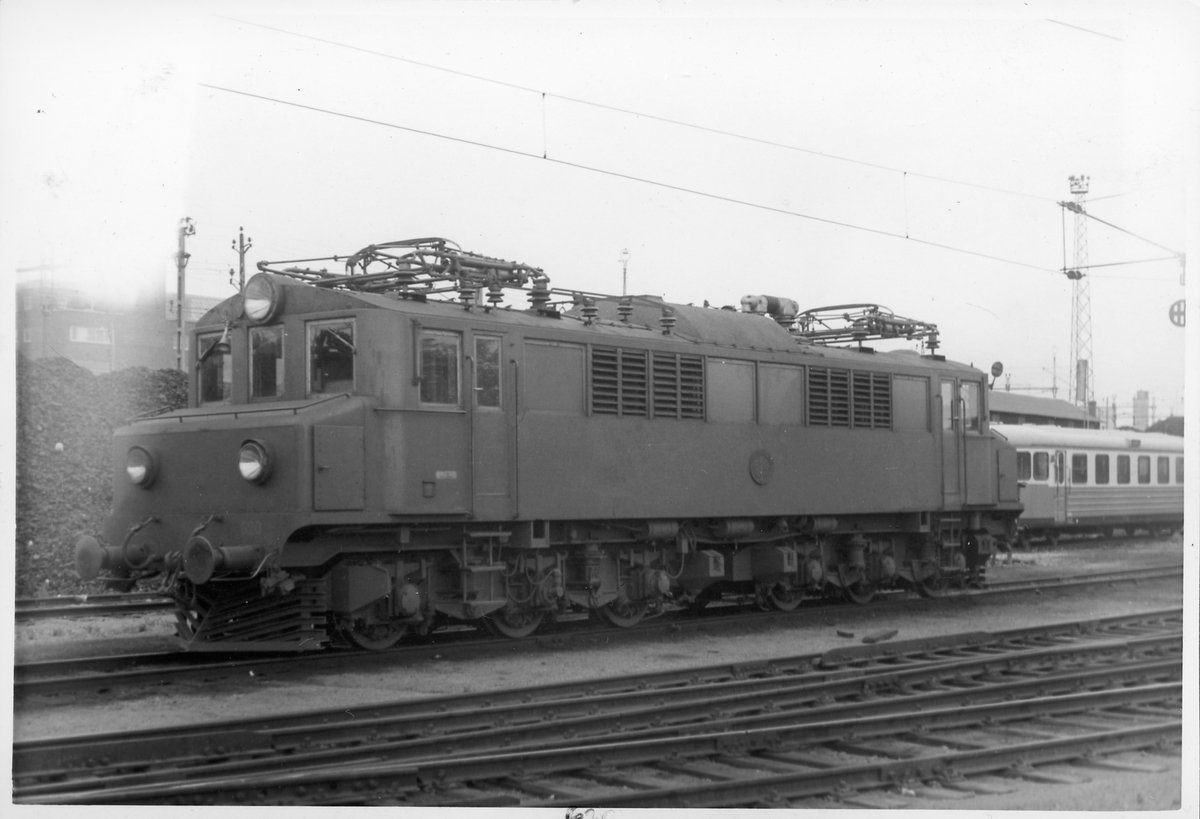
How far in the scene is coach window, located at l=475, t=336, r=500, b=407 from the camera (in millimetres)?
12648

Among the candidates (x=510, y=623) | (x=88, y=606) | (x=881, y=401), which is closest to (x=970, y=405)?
(x=881, y=401)

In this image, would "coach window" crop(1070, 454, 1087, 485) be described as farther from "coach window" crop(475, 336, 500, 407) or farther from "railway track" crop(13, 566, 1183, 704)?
"coach window" crop(475, 336, 500, 407)

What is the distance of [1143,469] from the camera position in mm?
31406

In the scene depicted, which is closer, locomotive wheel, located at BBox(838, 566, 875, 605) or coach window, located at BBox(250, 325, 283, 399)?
coach window, located at BBox(250, 325, 283, 399)

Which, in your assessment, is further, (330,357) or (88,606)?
(88,606)

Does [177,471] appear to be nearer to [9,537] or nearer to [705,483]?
[9,537]

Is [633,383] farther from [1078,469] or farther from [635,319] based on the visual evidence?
[1078,469]

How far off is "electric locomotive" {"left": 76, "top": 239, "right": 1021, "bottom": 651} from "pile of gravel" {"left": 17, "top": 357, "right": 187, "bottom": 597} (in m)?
A: 4.80

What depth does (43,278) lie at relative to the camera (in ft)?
38.9

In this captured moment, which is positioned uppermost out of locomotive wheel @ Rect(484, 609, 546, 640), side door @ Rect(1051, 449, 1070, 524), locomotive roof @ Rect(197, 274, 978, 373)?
locomotive roof @ Rect(197, 274, 978, 373)

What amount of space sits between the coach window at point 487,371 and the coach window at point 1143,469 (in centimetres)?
2427

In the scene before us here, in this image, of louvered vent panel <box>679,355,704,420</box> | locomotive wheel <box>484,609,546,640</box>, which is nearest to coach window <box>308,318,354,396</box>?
locomotive wheel <box>484,609,546,640</box>

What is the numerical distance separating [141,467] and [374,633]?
294 centimetres

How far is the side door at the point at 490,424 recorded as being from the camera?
41.0ft
